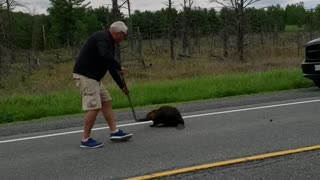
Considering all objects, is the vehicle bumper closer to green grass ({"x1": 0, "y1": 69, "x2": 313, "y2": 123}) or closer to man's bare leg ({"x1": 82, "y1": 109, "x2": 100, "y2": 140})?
green grass ({"x1": 0, "y1": 69, "x2": 313, "y2": 123})

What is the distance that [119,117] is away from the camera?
944 centimetres

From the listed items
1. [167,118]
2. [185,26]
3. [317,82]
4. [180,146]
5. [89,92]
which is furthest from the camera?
[185,26]

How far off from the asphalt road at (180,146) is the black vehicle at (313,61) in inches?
104

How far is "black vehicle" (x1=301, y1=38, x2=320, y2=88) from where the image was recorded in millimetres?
12102

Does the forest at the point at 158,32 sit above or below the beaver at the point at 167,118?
above

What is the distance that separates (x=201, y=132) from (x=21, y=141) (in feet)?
9.45

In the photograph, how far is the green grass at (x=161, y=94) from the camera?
11.2 meters

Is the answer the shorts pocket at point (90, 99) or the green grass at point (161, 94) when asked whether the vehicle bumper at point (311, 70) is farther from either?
the shorts pocket at point (90, 99)

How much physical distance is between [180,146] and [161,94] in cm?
648

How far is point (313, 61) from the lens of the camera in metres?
12.3

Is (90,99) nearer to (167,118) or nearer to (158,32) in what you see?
(167,118)

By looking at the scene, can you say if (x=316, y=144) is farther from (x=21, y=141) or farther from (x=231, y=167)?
(x=21, y=141)

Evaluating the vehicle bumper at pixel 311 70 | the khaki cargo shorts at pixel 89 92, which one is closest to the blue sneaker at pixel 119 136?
the khaki cargo shorts at pixel 89 92

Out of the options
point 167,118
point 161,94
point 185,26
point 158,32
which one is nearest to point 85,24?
point 158,32
